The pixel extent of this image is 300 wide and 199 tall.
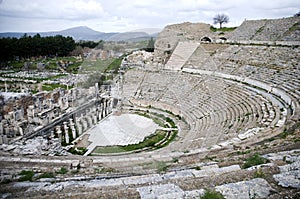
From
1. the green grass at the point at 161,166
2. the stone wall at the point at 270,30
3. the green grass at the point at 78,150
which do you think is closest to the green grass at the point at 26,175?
the green grass at the point at 161,166

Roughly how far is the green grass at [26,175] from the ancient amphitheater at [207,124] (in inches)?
8.9

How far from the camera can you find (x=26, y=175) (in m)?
6.15

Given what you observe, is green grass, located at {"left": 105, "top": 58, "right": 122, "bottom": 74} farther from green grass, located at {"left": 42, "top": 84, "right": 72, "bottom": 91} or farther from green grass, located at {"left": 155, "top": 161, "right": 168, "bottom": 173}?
green grass, located at {"left": 155, "top": 161, "right": 168, "bottom": 173}

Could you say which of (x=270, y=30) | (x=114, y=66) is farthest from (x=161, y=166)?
(x=270, y=30)

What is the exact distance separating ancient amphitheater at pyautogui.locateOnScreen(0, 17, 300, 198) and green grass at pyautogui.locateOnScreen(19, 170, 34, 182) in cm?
23

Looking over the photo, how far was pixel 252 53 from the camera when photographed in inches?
802

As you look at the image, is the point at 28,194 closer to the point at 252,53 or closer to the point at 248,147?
the point at 248,147

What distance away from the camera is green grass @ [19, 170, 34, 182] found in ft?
19.4

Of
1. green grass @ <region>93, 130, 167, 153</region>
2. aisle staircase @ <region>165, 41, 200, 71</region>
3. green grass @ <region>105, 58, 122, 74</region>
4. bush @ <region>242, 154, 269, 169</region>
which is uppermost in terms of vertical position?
aisle staircase @ <region>165, 41, 200, 71</region>

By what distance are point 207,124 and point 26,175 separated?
8.64 meters

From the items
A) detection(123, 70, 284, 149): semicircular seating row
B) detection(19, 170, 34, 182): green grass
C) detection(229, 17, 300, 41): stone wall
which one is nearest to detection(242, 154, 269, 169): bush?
detection(123, 70, 284, 149): semicircular seating row

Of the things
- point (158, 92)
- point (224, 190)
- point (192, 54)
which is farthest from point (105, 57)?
point (224, 190)

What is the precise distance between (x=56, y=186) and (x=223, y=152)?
4.74 meters

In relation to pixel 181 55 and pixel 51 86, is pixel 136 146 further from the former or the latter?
pixel 51 86
